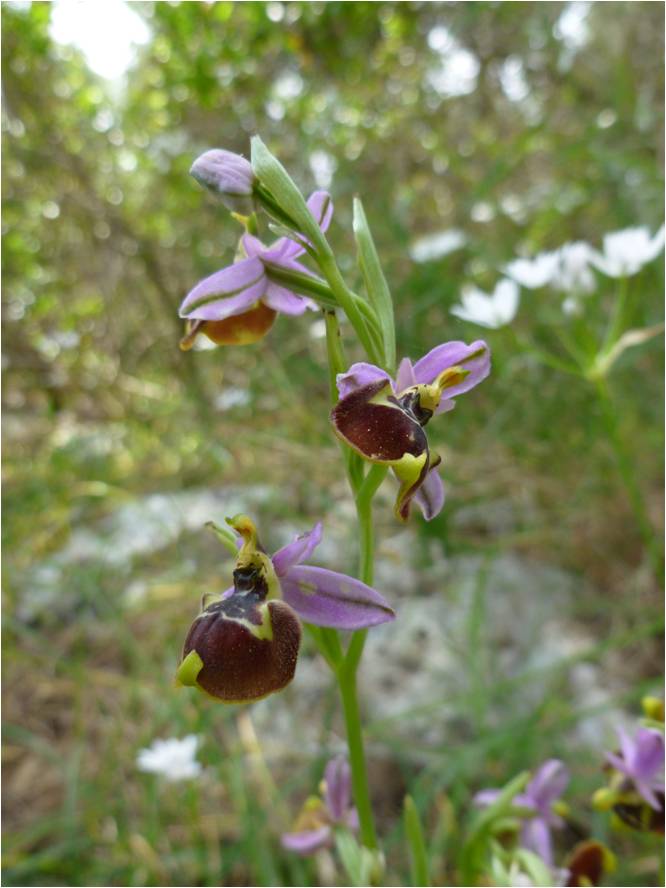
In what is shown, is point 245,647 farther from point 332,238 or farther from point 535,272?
point 332,238

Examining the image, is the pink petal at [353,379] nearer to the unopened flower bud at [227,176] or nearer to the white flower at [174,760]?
the unopened flower bud at [227,176]

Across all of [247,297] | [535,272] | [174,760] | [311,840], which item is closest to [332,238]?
[535,272]

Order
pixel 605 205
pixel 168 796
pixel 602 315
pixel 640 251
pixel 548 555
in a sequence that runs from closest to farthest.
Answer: pixel 640 251, pixel 168 796, pixel 548 555, pixel 602 315, pixel 605 205

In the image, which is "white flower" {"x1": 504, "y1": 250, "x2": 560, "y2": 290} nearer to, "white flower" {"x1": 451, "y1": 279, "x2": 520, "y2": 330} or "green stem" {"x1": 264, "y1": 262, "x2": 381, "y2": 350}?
"white flower" {"x1": 451, "y1": 279, "x2": 520, "y2": 330}

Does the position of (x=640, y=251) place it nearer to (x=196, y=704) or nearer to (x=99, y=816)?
(x=196, y=704)

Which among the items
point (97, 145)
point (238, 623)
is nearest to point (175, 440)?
point (97, 145)

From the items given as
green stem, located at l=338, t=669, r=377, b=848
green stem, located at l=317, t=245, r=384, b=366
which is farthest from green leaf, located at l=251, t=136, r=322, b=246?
green stem, located at l=338, t=669, r=377, b=848
